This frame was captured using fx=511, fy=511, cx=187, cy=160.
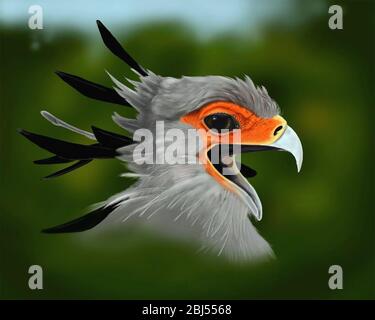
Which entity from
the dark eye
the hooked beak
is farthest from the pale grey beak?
the dark eye

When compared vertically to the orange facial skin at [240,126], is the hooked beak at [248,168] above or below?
below

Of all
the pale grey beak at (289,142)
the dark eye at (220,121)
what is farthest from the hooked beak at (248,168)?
the dark eye at (220,121)

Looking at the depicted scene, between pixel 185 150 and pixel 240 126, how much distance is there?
0.29 meters

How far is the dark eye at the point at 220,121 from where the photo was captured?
244 centimetres

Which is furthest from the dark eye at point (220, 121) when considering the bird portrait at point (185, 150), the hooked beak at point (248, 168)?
the hooked beak at point (248, 168)

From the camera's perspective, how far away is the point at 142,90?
2.44 metres

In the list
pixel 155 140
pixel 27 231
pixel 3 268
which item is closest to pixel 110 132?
pixel 155 140

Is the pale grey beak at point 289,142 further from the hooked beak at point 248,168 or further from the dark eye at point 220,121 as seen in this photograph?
the dark eye at point 220,121

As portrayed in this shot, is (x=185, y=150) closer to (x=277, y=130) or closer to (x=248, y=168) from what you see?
(x=248, y=168)

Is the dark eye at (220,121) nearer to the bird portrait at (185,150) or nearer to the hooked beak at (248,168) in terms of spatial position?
the bird portrait at (185,150)

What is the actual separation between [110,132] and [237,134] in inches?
24.0

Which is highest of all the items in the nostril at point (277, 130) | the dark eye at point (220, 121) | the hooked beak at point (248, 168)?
the dark eye at point (220, 121)

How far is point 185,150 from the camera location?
243 cm

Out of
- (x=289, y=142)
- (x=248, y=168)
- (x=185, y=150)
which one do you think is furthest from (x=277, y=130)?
(x=185, y=150)
